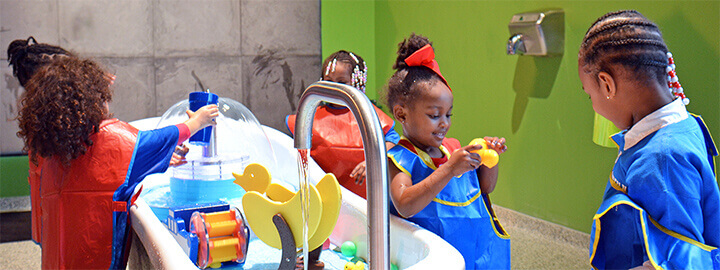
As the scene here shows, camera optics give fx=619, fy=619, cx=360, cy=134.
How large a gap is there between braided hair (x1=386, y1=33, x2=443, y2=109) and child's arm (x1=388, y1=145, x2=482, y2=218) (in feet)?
0.62

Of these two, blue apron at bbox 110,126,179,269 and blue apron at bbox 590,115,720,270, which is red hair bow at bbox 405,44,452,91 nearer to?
blue apron at bbox 590,115,720,270

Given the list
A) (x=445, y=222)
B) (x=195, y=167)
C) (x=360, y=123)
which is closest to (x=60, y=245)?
(x=195, y=167)

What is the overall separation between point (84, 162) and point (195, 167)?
33cm

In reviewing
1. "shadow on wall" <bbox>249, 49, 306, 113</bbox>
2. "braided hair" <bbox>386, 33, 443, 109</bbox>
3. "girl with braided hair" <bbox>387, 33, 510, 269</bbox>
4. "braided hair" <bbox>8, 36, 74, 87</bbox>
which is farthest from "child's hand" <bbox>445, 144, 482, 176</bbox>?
"shadow on wall" <bbox>249, 49, 306, 113</bbox>

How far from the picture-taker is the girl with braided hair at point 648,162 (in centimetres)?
108

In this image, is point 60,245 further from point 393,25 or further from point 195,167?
point 393,25

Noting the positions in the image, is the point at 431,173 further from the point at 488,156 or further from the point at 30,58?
the point at 30,58

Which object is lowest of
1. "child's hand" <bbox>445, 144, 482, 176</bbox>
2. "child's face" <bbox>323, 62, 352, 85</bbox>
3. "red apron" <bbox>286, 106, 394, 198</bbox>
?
"red apron" <bbox>286, 106, 394, 198</bbox>

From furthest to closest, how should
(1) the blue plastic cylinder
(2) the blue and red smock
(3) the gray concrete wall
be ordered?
1. (3) the gray concrete wall
2. (1) the blue plastic cylinder
3. (2) the blue and red smock

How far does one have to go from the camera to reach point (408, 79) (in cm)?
160

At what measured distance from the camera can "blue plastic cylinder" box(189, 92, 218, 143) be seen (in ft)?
6.45

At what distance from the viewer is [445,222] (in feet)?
4.98

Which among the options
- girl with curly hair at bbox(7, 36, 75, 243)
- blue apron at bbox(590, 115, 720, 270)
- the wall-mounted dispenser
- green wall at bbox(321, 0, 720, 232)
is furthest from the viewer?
the wall-mounted dispenser

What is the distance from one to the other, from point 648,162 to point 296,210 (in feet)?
2.39
